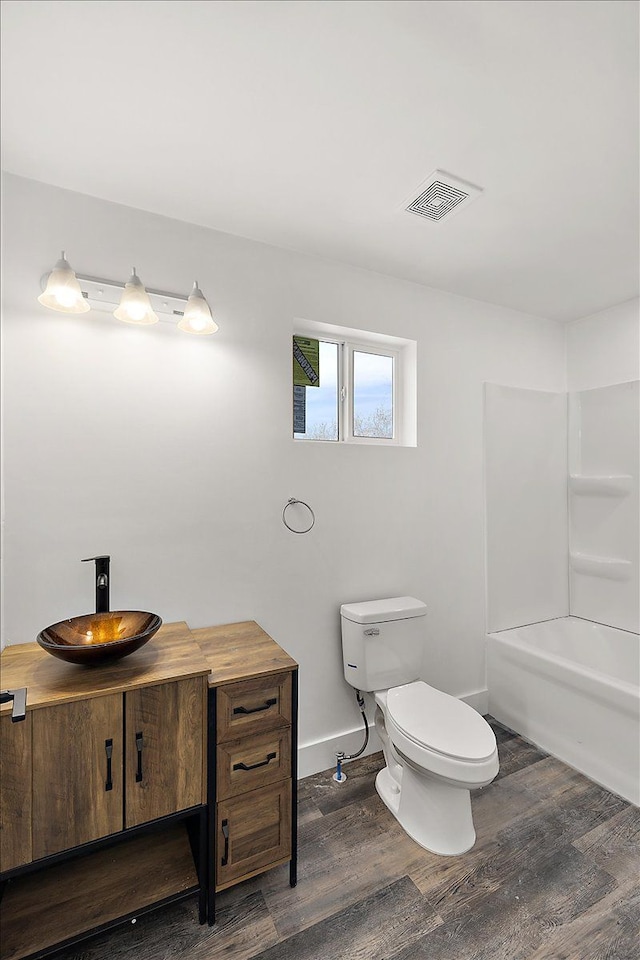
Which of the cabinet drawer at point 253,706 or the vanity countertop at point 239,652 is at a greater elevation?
the vanity countertop at point 239,652

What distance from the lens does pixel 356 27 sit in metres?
1.10

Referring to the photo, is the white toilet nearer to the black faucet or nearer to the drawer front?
the drawer front

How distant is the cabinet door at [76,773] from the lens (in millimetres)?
1205

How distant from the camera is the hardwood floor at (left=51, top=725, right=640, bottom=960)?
135 cm

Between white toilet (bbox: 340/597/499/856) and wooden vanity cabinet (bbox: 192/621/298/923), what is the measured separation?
20.2 inches

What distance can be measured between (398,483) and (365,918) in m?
1.69

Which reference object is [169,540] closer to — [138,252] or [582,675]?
[138,252]

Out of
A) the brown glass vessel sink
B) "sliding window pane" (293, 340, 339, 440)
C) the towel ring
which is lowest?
the brown glass vessel sink

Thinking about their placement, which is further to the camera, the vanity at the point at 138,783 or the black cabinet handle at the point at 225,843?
the black cabinet handle at the point at 225,843

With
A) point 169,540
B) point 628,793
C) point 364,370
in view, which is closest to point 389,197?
point 364,370

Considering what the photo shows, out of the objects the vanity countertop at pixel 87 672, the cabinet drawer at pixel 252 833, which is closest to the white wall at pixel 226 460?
the vanity countertop at pixel 87 672

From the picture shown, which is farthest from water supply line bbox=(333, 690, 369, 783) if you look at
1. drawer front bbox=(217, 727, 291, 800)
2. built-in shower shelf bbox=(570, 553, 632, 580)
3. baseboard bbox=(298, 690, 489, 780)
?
built-in shower shelf bbox=(570, 553, 632, 580)

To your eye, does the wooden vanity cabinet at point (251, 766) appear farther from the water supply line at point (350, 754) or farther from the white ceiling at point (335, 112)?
the white ceiling at point (335, 112)

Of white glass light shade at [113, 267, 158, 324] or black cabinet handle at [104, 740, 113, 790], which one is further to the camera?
white glass light shade at [113, 267, 158, 324]
